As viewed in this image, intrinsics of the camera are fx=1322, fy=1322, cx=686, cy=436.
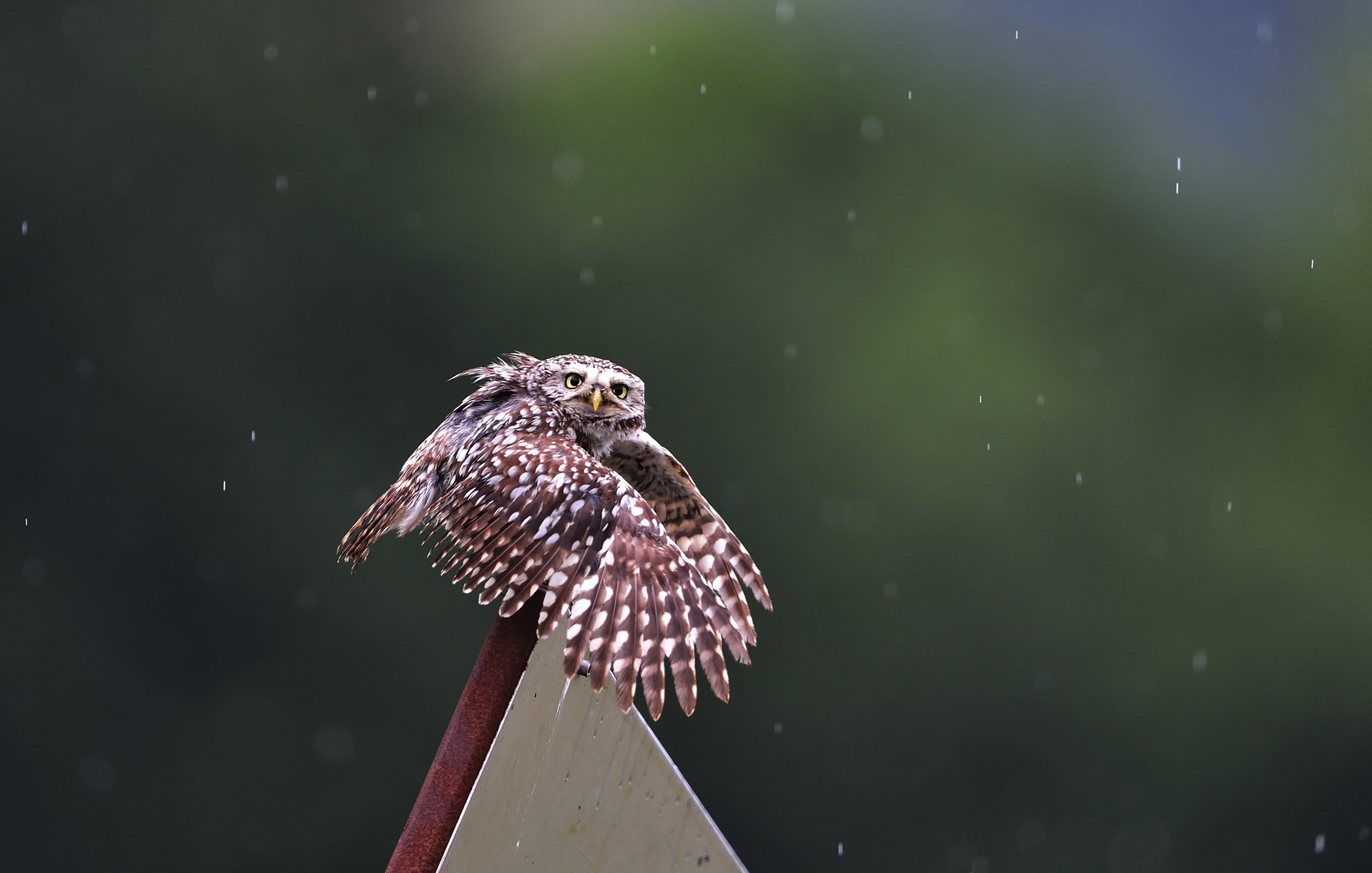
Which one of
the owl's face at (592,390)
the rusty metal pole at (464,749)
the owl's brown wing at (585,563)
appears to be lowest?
the rusty metal pole at (464,749)

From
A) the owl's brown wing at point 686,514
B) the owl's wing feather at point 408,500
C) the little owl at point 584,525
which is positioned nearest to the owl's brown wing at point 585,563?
the little owl at point 584,525

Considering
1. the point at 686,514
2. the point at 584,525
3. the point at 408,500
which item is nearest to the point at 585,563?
the point at 584,525

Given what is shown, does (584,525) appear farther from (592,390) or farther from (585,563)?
(592,390)

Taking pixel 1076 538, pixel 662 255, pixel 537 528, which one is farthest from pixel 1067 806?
pixel 537 528

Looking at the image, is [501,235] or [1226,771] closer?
[501,235]

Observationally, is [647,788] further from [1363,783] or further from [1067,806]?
[1363,783]

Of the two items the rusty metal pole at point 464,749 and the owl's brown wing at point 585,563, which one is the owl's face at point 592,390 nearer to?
the owl's brown wing at point 585,563
